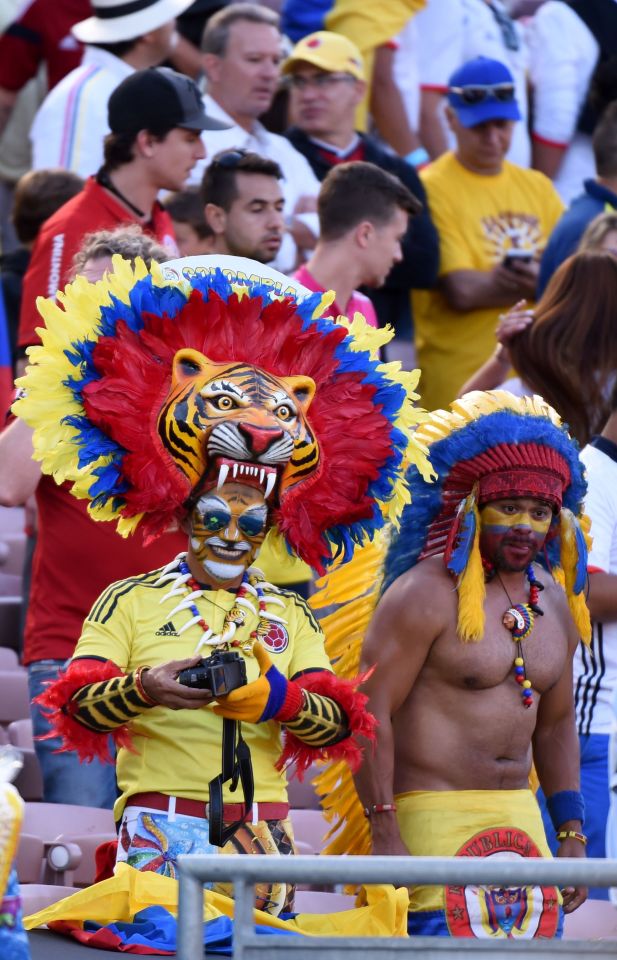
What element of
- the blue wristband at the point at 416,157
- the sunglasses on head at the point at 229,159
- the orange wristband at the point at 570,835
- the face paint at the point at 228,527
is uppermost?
the sunglasses on head at the point at 229,159

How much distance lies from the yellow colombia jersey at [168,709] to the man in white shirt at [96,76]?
3.57m

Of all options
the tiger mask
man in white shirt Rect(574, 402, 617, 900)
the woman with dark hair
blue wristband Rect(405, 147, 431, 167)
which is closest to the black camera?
the tiger mask

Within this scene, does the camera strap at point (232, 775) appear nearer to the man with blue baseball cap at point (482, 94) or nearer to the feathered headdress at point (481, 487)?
the feathered headdress at point (481, 487)

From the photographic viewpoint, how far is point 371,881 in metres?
2.31

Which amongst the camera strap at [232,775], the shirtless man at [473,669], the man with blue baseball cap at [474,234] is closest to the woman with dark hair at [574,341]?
the shirtless man at [473,669]

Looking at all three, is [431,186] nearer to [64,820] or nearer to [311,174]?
[311,174]

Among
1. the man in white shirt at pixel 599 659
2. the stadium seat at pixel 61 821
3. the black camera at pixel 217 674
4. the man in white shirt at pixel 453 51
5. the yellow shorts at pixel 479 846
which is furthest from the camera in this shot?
the man in white shirt at pixel 453 51

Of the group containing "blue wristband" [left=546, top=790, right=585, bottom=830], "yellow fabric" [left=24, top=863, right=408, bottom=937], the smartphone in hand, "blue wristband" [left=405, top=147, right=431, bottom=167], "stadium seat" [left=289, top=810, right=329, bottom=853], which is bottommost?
"stadium seat" [left=289, top=810, right=329, bottom=853]

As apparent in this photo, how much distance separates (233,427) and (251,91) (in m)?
3.94

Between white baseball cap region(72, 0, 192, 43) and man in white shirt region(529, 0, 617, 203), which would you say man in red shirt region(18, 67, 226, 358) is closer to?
white baseball cap region(72, 0, 192, 43)

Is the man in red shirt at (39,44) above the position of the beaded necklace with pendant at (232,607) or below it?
above

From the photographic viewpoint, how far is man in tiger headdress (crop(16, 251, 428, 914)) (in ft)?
10.7

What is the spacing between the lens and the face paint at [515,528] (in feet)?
12.6

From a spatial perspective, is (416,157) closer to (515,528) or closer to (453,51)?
(453,51)
